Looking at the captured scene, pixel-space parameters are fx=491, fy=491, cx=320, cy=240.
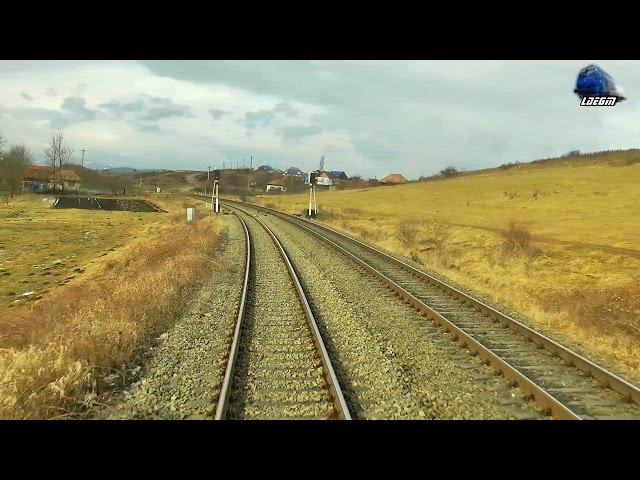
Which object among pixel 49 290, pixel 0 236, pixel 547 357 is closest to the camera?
pixel 547 357

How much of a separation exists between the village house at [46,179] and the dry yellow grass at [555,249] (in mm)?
74673

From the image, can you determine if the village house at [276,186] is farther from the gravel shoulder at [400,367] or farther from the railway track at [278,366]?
the gravel shoulder at [400,367]

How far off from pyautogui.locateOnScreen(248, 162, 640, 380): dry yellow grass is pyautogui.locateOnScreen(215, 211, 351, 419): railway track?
4.90 m

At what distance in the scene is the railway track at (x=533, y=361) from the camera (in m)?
6.10

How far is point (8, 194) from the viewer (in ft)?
242

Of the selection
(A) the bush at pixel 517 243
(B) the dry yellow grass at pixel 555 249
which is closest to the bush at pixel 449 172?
(B) the dry yellow grass at pixel 555 249

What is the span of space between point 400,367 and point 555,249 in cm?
1958

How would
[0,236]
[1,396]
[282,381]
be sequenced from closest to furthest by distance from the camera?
[1,396] → [282,381] → [0,236]

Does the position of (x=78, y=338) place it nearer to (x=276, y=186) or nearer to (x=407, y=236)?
(x=407, y=236)

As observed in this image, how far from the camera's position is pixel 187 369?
7125 millimetres

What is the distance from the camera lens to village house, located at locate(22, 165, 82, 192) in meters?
102

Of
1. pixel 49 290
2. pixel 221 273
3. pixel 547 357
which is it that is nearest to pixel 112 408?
pixel 547 357
